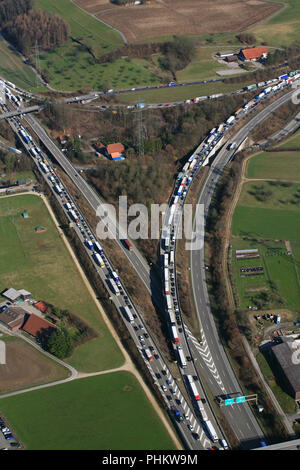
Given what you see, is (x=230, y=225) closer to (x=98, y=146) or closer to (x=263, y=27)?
(x=98, y=146)

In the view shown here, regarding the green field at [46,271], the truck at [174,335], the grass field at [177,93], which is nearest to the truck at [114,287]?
the green field at [46,271]

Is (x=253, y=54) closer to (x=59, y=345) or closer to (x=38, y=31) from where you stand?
(x=38, y=31)

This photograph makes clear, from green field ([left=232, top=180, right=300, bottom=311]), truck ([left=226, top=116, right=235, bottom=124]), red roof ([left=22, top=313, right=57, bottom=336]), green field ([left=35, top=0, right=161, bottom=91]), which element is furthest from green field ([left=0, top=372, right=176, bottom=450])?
green field ([left=35, top=0, right=161, bottom=91])

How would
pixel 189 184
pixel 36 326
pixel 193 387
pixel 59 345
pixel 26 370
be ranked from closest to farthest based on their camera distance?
pixel 193 387
pixel 26 370
pixel 59 345
pixel 36 326
pixel 189 184

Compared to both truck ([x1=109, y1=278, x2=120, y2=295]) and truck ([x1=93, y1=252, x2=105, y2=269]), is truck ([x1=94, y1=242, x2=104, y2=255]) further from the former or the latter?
truck ([x1=109, y1=278, x2=120, y2=295])

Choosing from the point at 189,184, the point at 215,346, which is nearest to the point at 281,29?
the point at 189,184

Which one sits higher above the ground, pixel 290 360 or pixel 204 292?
pixel 204 292
